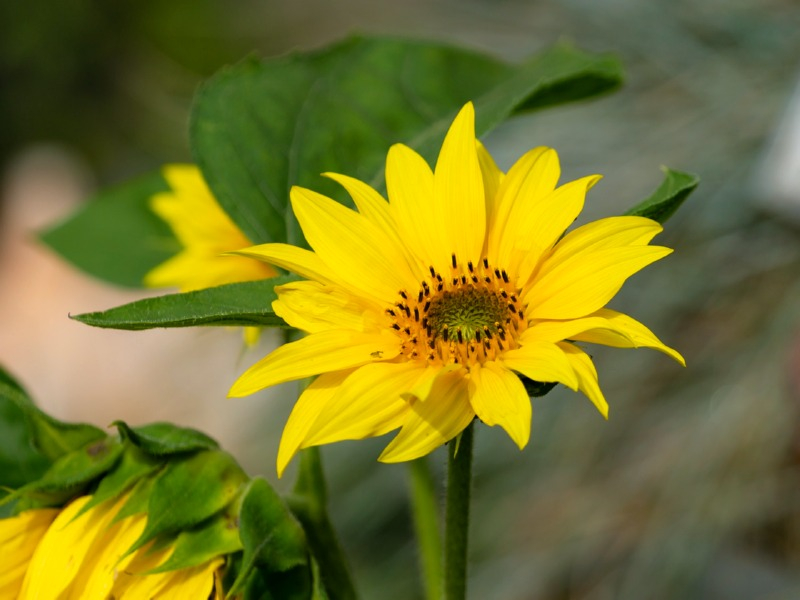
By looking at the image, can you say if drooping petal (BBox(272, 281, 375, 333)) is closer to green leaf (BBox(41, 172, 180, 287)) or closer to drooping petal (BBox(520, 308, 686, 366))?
drooping petal (BBox(520, 308, 686, 366))

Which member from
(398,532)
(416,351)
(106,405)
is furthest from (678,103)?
(416,351)

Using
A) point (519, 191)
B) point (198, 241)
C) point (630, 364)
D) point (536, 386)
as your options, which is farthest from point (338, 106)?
point (630, 364)

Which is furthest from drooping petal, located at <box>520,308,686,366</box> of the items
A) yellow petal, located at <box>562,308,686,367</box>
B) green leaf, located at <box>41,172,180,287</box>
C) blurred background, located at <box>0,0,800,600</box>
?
blurred background, located at <box>0,0,800,600</box>

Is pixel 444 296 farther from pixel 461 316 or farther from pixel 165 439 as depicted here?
pixel 165 439

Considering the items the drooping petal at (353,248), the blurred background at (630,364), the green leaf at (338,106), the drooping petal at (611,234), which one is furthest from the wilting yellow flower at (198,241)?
the blurred background at (630,364)

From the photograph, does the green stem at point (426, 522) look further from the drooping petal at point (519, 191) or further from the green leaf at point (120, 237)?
the green leaf at point (120, 237)

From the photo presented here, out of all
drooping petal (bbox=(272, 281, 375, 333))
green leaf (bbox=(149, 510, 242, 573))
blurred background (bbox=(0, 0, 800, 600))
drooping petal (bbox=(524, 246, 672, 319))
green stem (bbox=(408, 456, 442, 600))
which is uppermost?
drooping petal (bbox=(272, 281, 375, 333))
